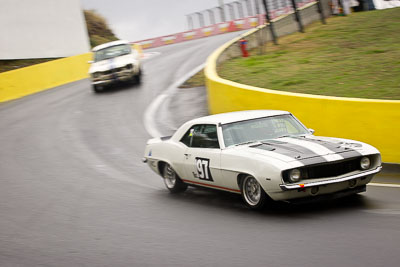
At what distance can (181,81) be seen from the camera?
21766mm

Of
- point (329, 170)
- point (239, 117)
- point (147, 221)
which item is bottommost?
point (147, 221)

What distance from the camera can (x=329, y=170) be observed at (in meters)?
6.71

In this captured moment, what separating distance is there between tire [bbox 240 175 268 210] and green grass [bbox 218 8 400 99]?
534 cm

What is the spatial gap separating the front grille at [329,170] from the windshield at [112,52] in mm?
16867

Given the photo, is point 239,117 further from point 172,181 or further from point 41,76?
point 41,76

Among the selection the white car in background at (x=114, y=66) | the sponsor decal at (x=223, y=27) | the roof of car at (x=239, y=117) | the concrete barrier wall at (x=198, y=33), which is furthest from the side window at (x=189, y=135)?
the sponsor decal at (x=223, y=27)

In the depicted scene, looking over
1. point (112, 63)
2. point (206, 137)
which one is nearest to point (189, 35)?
point (112, 63)

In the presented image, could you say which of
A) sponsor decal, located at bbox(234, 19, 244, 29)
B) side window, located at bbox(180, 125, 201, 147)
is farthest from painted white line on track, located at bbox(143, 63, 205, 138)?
sponsor decal, located at bbox(234, 19, 244, 29)

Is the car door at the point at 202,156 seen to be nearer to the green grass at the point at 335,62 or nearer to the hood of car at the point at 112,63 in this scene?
the green grass at the point at 335,62

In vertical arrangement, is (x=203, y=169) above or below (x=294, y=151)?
below

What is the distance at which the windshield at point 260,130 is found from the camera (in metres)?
7.73

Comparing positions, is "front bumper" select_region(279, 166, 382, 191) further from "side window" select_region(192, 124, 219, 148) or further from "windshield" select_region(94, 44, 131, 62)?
"windshield" select_region(94, 44, 131, 62)

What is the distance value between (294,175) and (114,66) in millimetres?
16035

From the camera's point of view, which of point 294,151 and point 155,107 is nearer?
point 294,151
